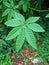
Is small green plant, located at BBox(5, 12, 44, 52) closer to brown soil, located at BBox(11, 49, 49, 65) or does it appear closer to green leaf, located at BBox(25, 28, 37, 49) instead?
green leaf, located at BBox(25, 28, 37, 49)

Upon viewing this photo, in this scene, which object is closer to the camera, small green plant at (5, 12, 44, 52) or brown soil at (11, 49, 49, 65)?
small green plant at (5, 12, 44, 52)

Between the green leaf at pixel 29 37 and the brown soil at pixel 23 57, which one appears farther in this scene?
the brown soil at pixel 23 57

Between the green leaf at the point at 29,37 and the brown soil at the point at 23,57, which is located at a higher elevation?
the green leaf at the point at 29,37

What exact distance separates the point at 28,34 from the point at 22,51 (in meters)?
1.79

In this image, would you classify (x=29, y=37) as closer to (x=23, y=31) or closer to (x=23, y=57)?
(x=23, y=31)

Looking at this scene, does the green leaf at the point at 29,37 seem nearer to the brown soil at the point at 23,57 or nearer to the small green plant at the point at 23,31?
the small green plant at the point at 23,31

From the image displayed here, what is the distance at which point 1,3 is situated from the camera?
2260 mm

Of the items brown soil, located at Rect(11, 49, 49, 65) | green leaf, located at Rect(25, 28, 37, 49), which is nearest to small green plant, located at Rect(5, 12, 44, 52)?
green leaf, located at Rect(25, 28, 37, 49)

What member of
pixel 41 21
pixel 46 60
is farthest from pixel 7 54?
pixel 41 21

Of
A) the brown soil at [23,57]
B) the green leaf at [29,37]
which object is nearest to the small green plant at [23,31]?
the green leaf at [29,37]

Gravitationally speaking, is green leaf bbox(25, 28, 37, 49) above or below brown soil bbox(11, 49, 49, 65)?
above

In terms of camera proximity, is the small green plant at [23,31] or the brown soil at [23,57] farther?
the brown soil at [23,57]

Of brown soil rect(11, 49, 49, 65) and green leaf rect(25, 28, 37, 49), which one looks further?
brown soil rect(11, 49, 49, 65)

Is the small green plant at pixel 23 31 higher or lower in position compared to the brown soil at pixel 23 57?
higher
